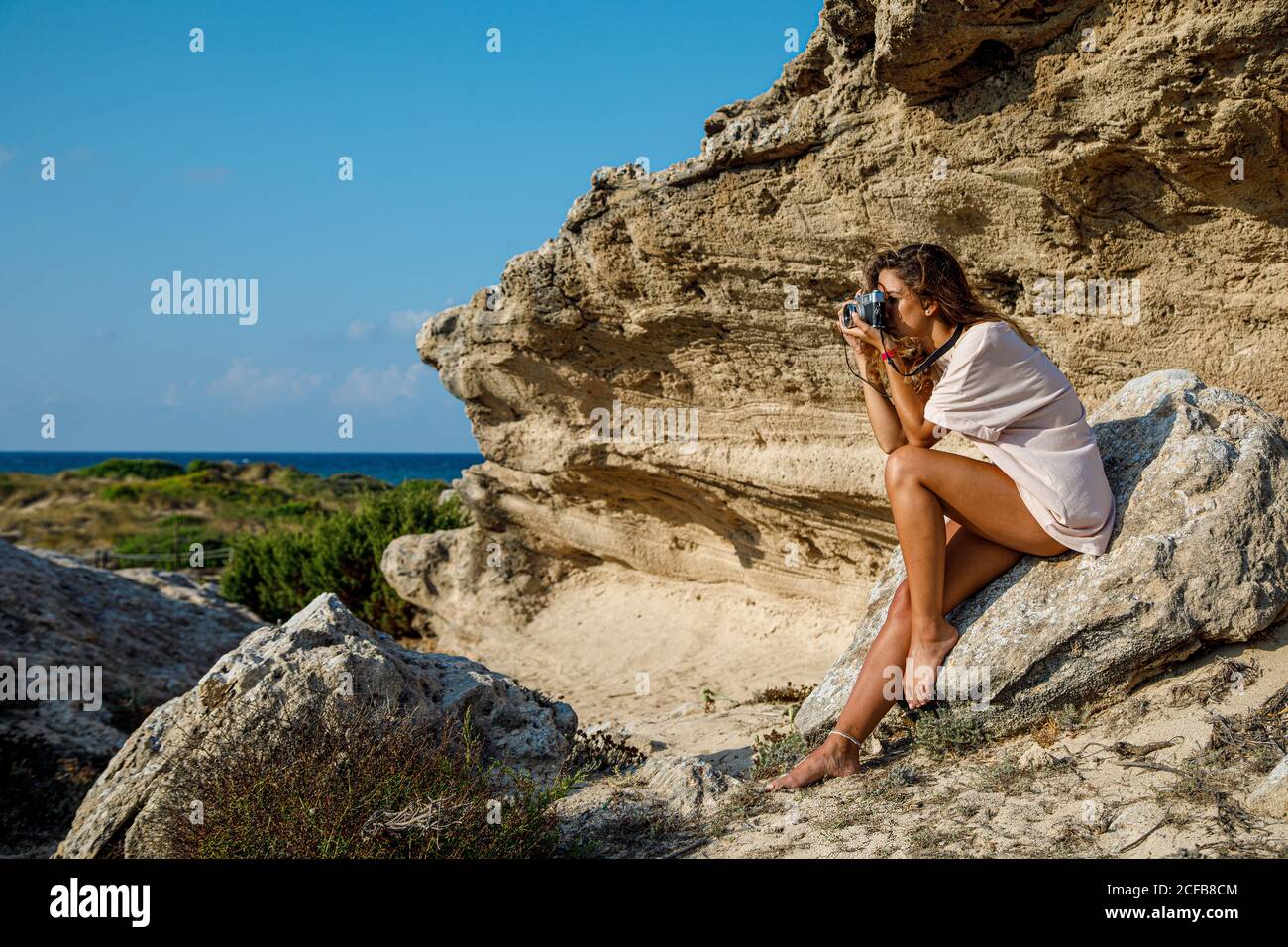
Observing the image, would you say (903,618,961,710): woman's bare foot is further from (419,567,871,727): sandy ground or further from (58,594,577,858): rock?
(419,567,871,727): sandy ground

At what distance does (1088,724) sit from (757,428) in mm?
4076

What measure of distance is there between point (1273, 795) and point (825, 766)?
1.63m

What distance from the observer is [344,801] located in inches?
147

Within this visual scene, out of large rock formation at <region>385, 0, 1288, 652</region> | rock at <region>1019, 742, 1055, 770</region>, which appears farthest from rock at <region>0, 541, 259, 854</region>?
rock at <region>1019, 742, 1055, 770</region>

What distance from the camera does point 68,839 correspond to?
4.57 m

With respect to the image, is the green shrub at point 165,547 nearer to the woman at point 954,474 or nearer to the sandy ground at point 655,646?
the sandy ground at point 655,646

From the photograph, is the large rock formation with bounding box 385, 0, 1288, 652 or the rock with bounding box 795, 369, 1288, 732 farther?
the large rock formation with bounding box 385, 0, 1288, 652

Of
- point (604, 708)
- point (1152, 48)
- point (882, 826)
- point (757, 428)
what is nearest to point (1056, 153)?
point (1152, 48)

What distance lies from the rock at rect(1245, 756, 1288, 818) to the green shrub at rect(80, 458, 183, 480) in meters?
52.1

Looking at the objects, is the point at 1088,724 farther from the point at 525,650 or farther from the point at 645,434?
the point at 525,650

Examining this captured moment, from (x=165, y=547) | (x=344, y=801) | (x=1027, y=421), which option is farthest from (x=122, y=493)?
(x=1027, y=421)

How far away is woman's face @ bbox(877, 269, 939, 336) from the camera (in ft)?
14.5

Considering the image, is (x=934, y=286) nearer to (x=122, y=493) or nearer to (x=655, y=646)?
(x=655, y=646)
